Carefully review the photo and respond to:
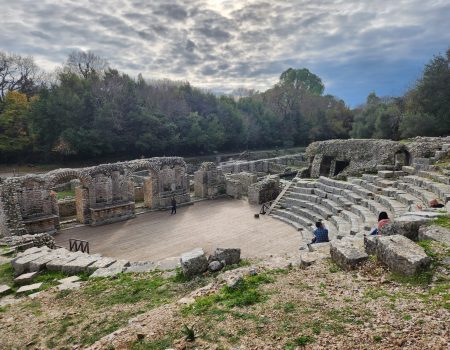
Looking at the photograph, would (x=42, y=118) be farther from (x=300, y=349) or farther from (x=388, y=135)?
(x=388, y=135)

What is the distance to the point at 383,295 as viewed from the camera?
5.00m

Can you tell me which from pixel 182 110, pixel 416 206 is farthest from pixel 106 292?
pixel 182 110

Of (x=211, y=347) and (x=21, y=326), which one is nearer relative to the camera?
(x=211, y=347)

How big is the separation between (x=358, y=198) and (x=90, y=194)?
13.4 meters

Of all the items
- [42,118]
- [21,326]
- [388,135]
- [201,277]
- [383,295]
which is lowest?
[21,326]

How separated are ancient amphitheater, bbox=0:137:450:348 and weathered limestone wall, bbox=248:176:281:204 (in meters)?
0.06

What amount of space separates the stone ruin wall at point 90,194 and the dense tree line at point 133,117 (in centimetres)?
1417

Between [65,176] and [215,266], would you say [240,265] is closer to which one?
[215,266]

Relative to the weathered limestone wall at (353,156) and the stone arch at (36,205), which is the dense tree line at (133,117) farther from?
the stone arch at (36,205)

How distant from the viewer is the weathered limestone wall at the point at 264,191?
20578 millimetres

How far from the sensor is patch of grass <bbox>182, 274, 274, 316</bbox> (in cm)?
534

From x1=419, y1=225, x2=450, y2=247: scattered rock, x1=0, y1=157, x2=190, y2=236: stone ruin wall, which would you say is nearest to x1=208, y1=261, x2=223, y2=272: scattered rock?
x1=419, y1=225, x2=450, y2=247: scattered rock

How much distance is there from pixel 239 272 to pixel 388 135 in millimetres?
36957

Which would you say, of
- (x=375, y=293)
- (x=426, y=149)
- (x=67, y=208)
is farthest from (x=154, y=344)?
(x=426, y=149)
